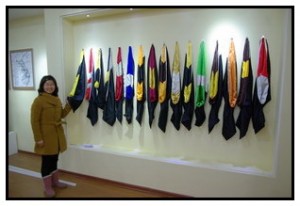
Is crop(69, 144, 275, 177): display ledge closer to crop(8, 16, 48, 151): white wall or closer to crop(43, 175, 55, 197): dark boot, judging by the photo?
crop(43, 175, 55, 197): dark boot

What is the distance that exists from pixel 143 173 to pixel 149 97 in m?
0.81

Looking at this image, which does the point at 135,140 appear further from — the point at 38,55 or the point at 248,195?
the point at 38,55

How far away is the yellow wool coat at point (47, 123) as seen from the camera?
192 cm

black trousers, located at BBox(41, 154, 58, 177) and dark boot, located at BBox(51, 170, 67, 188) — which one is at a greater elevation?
black trousers, located at BBox(41, 154, 58, 177)

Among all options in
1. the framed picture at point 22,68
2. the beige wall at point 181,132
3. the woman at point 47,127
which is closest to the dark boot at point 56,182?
the woman at point 47,127

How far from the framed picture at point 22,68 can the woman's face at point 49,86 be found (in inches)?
50.1

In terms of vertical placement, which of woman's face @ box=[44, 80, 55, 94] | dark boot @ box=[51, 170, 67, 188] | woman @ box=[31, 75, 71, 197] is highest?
woman's face @ box=[44, 80, 55, 94]

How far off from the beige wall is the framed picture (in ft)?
2.69

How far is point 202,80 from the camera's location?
1.98 m

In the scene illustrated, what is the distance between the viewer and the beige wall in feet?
5.73

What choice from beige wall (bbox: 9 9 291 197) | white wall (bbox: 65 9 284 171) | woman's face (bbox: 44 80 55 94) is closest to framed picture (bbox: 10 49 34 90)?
beige wall (bbox: 9 9 291 197)

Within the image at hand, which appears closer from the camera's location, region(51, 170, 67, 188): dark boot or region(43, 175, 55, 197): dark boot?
region(43, 175, 55, 197): dark boot

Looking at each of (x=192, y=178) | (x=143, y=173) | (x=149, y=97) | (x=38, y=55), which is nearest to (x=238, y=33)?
(x=149, y=97)

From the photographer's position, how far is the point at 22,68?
3.07 m
